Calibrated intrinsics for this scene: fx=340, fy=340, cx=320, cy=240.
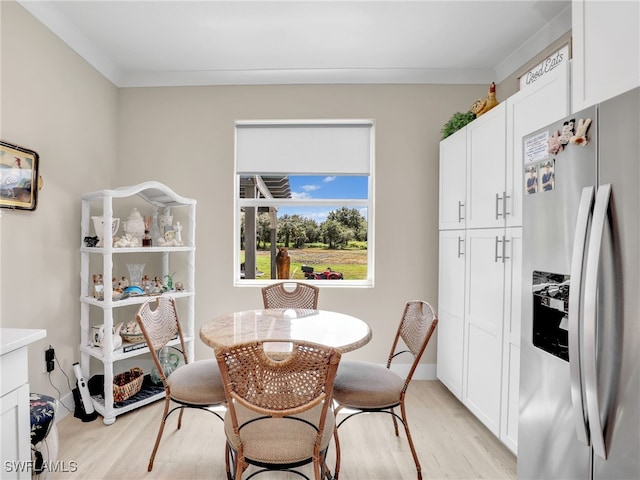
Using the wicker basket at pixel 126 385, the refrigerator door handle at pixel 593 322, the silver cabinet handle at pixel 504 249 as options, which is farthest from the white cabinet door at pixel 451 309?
the wicker basket at pixel 126 385

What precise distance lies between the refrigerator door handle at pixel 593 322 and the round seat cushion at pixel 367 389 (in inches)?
35.4

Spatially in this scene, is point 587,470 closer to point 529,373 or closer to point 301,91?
point 529,373

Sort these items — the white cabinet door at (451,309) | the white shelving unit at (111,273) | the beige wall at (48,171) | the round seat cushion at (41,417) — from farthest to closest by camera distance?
1. the white cabinet door at (451,309)
2. the white shelving unit at (111,273)
3. the beige wall at (48,171)
4. the round seat cushion at (41,417)

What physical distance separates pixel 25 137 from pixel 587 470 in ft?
10.5

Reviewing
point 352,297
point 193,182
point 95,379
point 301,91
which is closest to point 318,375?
point 352,297

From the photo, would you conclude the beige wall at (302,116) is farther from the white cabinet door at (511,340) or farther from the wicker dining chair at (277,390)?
the wicker dining chair at (277,390)

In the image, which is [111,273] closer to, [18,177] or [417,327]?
[18,177]

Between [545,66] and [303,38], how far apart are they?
5.49ft

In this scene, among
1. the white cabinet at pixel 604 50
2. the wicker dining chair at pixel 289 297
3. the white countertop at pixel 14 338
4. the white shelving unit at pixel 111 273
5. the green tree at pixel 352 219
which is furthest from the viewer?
the green tree at pixel 352 219

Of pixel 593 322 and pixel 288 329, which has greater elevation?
pixel 593 322

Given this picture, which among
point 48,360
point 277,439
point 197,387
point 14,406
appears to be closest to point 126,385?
point 48,360

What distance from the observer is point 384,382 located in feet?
6.10

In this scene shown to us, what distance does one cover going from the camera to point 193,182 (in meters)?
3.18

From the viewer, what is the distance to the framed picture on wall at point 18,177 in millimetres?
1937
